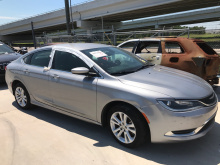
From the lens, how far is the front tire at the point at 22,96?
4586 millimetres

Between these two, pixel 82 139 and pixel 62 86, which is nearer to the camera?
pixel 82 139

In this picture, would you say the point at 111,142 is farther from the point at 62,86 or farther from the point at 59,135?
the point at 62,86

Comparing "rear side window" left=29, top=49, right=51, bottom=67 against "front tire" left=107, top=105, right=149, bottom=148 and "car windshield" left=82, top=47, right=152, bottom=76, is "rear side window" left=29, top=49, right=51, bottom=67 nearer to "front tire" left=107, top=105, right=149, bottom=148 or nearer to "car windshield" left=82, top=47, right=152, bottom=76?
"car windshield" left=82, top=47, right=152, bottom=76

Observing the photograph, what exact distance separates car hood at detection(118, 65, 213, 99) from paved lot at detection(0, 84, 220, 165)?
0.85m

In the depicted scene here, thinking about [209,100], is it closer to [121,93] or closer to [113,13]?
[121,93]

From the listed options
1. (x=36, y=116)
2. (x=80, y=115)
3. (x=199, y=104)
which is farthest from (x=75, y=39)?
(x=199, y=104)

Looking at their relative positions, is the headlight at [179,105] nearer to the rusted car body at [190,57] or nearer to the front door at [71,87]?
the front door at [71,87]

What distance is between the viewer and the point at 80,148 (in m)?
3.12

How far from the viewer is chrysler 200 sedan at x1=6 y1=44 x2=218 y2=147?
8.65 ft

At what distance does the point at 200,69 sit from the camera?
4.93m

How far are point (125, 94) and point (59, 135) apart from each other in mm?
1535

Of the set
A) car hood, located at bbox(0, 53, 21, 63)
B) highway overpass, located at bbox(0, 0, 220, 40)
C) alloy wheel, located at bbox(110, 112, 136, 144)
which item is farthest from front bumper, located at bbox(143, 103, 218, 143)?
highway overpass, located at bbox(0, 0, 220, 40)

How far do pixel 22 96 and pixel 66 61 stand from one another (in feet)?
5.64

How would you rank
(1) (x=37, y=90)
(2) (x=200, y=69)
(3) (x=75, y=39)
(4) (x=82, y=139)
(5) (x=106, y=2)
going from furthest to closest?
(5) (x=106, y=2) → (3) (x=75, y=39) → (2) (x=200, y=69) → (1) (x=37, y=90) → (4) (x=82, y=139)
